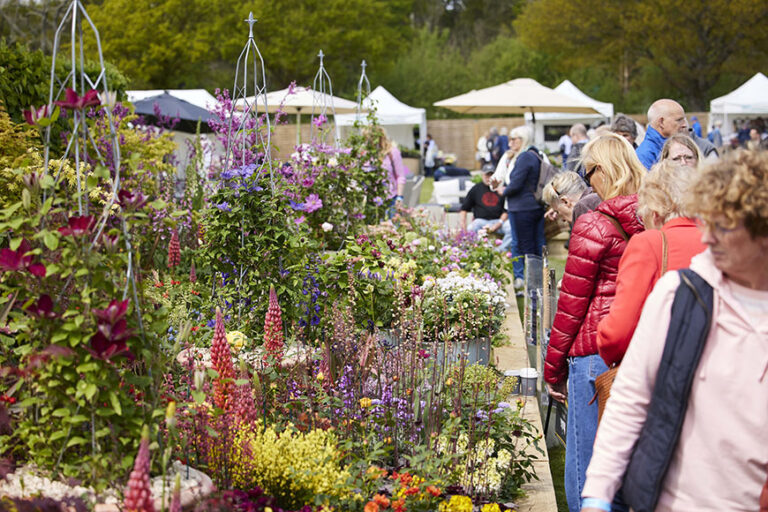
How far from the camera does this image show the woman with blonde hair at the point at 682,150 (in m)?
3.85

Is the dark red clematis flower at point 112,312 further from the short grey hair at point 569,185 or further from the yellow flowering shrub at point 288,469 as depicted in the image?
the short grey hair at point 569,185

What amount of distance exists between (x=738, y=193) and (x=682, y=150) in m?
2.37

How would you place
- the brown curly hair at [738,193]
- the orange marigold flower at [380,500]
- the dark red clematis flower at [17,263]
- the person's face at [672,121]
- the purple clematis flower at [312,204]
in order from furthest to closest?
the purple clematis flower at [312,204] → the person's face at [672,121] → the orange marigold flower at [380,500] → the dark red clematis flower at [17,263] → the brown curly hair at [738,193]

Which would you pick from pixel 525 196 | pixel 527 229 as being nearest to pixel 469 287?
pixel 525 196

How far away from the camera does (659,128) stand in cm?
481

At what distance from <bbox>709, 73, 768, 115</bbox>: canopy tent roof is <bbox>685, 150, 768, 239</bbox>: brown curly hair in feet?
78.4

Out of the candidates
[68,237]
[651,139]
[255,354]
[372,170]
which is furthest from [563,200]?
[372,170]

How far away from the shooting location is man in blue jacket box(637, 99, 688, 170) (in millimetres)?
4750

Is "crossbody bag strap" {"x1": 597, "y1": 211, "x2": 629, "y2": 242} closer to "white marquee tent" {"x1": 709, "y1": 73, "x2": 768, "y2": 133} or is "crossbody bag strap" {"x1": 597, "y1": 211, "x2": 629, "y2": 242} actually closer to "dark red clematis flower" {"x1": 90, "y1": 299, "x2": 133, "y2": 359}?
"dark red clematis flower" {"x1": 90, "y1": 299, "x2": 133, "y2": 359}

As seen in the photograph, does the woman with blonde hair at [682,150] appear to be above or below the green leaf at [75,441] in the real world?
above

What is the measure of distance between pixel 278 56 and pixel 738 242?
3452 centimetres

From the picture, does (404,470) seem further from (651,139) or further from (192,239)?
(192,239)

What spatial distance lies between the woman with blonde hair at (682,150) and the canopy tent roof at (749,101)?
2149cm

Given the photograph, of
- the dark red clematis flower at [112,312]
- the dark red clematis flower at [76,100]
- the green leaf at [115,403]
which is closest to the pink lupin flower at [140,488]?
the green leaf at [115,403]
